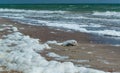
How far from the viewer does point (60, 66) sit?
9.53m

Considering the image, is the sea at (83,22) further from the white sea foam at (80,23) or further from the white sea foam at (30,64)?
the white sea foam at (30,64)

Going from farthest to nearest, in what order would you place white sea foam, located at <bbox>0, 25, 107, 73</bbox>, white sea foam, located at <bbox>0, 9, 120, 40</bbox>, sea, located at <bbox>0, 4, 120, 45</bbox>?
white sea foam, located at <bbox>0, 9, 120, 40</bbox>, sea, located at <bbox>0, 4, 120, 45</bbox>, white sea foam, located at <bbox>0, 25, 107, 73</bbox>

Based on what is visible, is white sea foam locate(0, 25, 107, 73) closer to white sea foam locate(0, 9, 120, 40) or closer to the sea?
the sea

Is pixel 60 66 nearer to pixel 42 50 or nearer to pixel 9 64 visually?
pixel 9 64

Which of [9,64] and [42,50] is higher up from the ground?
[9,64]

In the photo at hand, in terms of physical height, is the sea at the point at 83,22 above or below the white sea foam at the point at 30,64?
below

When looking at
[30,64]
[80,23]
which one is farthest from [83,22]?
[30,64]

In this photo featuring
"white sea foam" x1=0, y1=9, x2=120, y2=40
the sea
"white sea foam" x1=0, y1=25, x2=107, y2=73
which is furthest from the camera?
"white sea foam" x1=0, y1=9, x2=120, y2=40

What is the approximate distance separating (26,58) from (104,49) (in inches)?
170

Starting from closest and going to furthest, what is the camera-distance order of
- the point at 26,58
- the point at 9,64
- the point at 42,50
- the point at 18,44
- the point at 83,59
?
1. the point at 9,64
2. the point at 26,58
3. the point at 83,59
4. the point at 42,50
5. the point at 18,44

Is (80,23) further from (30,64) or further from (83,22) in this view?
(30,64)

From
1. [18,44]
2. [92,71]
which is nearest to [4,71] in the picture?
[92,71]

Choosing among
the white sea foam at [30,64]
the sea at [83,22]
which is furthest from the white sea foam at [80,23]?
the white sea foam at [30,64]

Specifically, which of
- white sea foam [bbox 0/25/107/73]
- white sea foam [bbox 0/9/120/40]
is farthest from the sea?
white sea foam [bbox 0/25/107/73]
